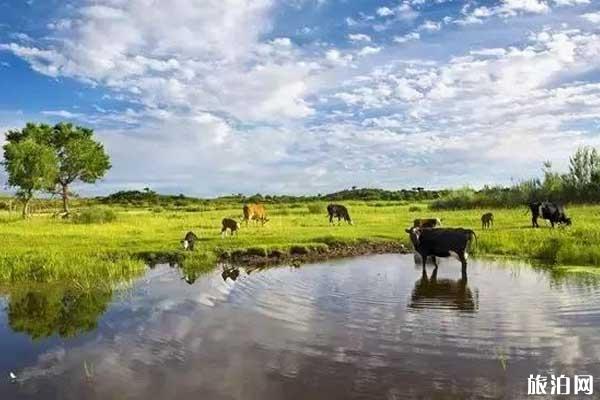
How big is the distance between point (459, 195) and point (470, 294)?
4632cm

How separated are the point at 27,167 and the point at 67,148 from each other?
8.04 m

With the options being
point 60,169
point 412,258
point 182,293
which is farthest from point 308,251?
point 60,169

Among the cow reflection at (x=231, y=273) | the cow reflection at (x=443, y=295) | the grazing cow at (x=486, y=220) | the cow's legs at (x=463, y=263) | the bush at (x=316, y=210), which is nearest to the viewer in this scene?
the cow reflection at (x=443, y=295)

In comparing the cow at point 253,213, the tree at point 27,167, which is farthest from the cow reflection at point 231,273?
the tree at point 27,167

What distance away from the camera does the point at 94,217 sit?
1628 inches

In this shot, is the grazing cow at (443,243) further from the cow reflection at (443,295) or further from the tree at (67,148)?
the tree at (67,148)

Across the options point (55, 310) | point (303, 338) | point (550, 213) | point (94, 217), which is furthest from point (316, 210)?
point (303, 338)

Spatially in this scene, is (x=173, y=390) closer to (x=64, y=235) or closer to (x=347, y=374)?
(x=347, y=374)

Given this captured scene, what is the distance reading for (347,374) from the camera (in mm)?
8906

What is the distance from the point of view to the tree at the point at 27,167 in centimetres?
5484

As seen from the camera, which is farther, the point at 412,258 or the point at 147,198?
the point at 147,198

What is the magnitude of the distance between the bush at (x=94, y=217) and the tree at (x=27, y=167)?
48.1 ft

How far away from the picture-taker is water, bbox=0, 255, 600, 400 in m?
8.61

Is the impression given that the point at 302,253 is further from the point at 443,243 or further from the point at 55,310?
the point at 55,310
